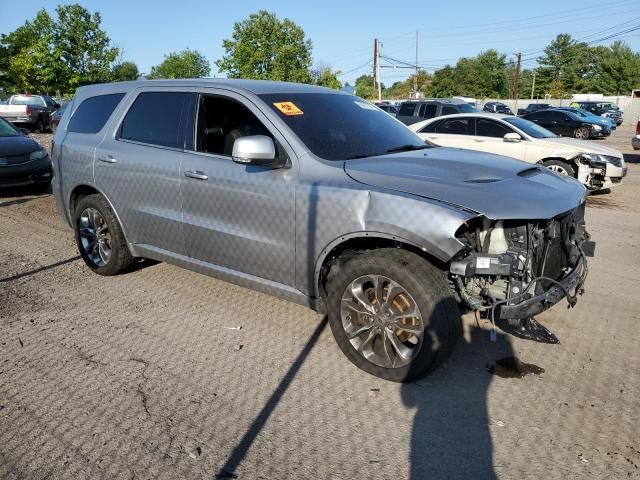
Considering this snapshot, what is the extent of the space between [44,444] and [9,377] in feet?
2.99

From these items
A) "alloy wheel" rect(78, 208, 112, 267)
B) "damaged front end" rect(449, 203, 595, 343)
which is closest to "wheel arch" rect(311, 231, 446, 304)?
"damaged front end" rect(449, 203, 595, 343)

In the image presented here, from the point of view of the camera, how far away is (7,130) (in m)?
10.6

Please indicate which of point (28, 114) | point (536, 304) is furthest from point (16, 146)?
point (28, 114)

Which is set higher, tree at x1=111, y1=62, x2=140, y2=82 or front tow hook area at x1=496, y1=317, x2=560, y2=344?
tree at x1=111, y1=62, x2=140, y2=82

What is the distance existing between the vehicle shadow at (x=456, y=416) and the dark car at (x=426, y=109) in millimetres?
13183

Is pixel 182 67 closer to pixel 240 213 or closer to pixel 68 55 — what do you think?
pixel 68 55

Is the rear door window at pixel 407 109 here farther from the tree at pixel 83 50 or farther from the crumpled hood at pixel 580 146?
the tree at pixel 83 50

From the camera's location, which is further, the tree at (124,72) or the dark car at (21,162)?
the tree at (124,72)

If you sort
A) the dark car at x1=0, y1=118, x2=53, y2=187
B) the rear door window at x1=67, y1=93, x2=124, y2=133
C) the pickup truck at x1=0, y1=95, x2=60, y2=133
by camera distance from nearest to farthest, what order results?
the rear door window at x1=67, y1=93, x2=124, y2=133, the dark car at x1=0, y1=118, x2=53, y2=187, the pickup truck at x1=0, y1=95, x2=60, y2=133

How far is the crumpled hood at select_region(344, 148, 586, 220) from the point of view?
321cm

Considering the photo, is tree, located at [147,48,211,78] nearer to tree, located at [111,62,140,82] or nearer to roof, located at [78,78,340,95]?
tree, located at [111,62,140,82]

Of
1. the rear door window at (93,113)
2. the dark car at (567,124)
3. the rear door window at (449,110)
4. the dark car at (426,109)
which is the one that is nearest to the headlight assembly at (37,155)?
the rear door window at (93,113)

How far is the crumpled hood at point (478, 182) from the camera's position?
3209mm

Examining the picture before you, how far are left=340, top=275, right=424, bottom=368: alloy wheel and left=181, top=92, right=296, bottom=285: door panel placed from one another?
0.53 m
